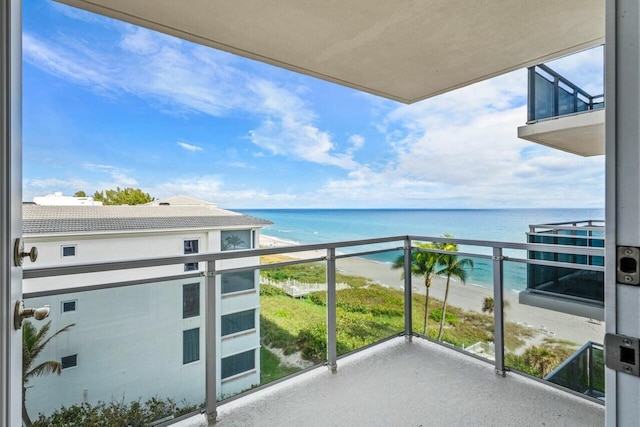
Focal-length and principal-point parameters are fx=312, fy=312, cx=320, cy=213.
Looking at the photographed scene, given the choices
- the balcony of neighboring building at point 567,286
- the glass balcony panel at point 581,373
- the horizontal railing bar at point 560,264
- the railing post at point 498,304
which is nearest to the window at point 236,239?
the railing post at point 498,304

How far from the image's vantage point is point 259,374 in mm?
2223

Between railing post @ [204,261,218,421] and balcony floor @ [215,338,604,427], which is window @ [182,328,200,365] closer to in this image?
railing post @ [204,261,218,421]

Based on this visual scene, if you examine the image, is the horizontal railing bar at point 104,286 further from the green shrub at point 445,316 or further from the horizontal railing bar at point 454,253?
the green shrub at point 445,316

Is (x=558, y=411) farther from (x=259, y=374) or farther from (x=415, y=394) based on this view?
(x=259, y=374)

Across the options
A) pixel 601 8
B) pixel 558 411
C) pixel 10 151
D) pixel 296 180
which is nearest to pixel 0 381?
pixel 10 151

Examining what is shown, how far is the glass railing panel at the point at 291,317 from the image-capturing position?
2.26 m

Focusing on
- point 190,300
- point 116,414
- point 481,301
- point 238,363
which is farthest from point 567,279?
point 116,414

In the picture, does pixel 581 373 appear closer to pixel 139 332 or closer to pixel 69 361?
pixel 139 332

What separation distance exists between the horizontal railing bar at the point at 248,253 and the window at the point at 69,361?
438mm

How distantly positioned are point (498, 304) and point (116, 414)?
270 cm

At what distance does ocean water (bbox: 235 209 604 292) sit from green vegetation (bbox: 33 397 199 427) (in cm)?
1909

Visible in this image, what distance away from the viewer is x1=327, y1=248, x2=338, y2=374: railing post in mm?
2596

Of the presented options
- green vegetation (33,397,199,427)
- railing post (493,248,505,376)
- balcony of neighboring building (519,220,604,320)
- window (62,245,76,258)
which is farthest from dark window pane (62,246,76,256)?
balcony of neighboring building (519,220,604,320)

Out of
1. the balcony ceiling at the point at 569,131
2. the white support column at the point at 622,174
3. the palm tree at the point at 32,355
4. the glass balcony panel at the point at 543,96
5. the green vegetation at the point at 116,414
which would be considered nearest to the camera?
the white support column at the point at 622,174
